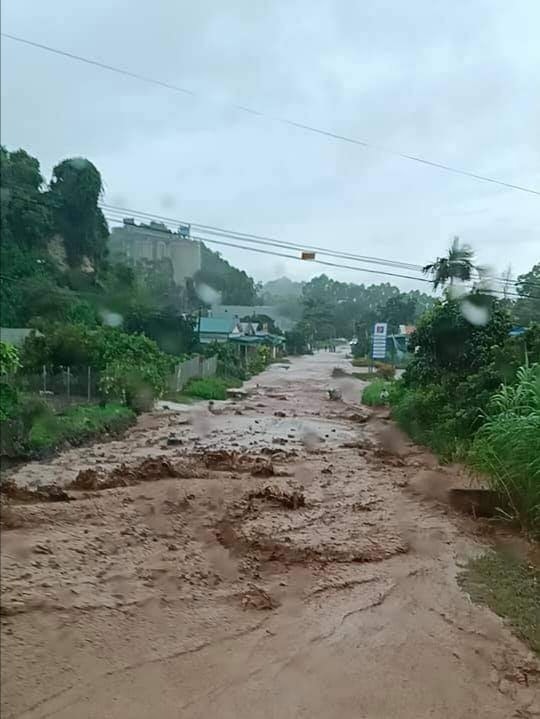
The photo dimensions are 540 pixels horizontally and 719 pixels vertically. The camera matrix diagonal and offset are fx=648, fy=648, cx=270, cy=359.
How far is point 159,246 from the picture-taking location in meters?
1.41

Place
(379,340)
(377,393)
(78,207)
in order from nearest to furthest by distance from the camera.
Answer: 1. (78,207)
2. (379,340)
3. (377,393)

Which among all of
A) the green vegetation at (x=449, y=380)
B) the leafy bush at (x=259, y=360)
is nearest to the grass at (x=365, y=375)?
the green vegetation at (x=449, y=380)

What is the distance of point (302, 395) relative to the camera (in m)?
3.73

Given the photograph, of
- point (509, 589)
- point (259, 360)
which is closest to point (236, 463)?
point (259, 360)

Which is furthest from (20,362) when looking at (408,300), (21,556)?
(408,300)

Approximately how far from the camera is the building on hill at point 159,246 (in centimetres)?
130

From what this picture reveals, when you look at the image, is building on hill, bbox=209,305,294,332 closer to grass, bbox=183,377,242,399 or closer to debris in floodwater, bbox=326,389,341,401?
grass, bbox=183,377,242,399

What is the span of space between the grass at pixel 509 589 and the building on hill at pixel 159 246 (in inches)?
47.7

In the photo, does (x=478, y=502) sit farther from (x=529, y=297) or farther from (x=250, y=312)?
(x=250, y=312)

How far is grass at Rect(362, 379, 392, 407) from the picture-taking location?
3146mm

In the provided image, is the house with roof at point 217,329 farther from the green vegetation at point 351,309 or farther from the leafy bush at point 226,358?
the green vegetation at point 351,309

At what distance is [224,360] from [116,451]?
53cm

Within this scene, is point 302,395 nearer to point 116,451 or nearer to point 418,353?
point 418,353

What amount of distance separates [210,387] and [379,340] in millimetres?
832
